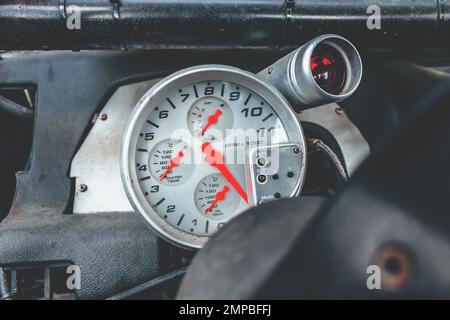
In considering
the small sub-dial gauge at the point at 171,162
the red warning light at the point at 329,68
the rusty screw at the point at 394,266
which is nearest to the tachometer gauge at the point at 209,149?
the small sub-dial gauge at the point at 171,162

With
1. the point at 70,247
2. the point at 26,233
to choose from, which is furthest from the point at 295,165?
the point at 26,233

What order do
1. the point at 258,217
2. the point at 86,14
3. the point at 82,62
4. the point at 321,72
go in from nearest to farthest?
the point at 258,217 → the point at 86,14 → the point at 321,72 → the point at 82,62

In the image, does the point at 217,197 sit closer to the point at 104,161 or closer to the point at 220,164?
the point at 220,164

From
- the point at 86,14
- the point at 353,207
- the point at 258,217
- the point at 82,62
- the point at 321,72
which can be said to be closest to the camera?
the point at 353,207

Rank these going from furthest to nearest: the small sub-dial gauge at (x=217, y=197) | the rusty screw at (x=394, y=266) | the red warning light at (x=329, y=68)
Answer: the small sub-dial gauge at (x=217, y=197) < the red warning light at (x=329, y=68) < the rusty screw at (x=394, y=266)

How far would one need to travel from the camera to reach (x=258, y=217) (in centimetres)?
80

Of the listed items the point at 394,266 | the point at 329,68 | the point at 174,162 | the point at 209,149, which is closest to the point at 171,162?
the point at 174,162

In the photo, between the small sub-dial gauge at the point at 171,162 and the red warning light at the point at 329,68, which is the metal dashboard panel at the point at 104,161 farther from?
the red warning light at the point at 329,68

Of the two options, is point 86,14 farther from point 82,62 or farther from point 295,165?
point 295,165

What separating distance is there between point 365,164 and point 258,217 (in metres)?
0.26

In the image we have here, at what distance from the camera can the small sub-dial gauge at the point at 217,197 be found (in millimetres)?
1391

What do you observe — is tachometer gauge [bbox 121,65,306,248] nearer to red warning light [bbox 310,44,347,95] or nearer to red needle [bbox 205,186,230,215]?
red needle [bbox 205,186,230,215]

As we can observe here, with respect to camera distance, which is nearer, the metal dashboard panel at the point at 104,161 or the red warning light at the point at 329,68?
the red warning light at the point at 329,68

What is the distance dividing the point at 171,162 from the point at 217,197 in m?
0.21
